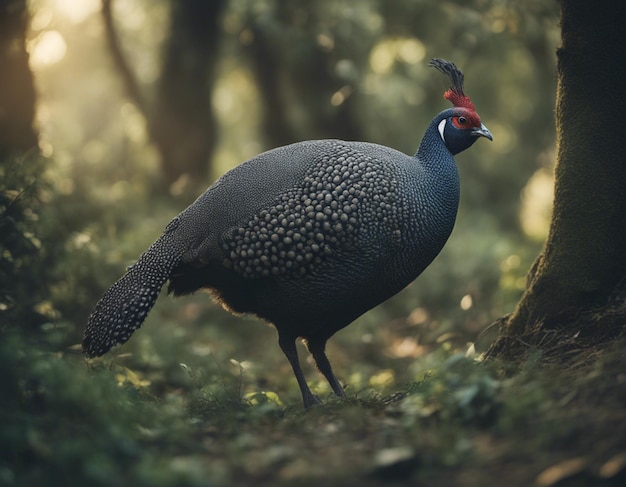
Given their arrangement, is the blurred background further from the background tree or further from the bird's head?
the bird's head

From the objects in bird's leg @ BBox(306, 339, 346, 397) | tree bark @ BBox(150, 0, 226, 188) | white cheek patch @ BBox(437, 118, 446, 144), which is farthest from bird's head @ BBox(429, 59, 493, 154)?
tree bark @ BBox(150, 0, 226, 188)

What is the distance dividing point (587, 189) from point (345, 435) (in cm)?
235

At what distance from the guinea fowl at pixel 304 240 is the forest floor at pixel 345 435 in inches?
32.3

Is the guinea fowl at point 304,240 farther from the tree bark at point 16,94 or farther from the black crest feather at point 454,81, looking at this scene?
the tree bark at point 16,94

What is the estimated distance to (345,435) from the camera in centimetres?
371

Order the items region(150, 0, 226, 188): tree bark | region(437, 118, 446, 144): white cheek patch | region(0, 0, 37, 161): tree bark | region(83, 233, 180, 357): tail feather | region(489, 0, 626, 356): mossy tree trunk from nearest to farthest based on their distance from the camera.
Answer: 1. region(489, 0, 626, 356): mossy tree trunk
2. region(83, 233, 180, 357): tail feather
3. region(437, 118, 446, 144): white cheek patch
4. region(0, 0, 37, 161): tree bark
5. region(150, 0, 226, 188): tree bark

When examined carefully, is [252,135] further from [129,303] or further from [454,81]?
[129,303]

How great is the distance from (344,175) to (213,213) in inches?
36.5

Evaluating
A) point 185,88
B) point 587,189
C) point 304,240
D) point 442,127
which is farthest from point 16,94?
point 587,189

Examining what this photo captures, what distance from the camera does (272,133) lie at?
12.9 m

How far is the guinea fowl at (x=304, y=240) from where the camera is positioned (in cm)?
474

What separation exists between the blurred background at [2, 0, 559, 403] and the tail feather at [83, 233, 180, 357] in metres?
0.42

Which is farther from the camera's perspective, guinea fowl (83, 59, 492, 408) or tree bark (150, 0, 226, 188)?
tree bark (150, 0, 226, 188)

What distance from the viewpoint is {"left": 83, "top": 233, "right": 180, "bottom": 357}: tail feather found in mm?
4883
